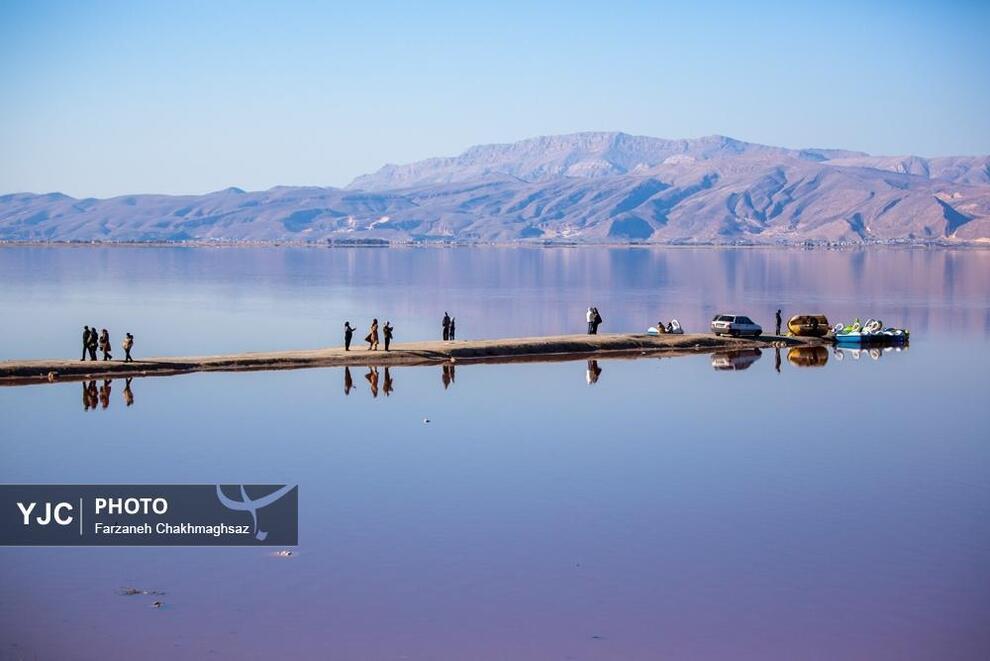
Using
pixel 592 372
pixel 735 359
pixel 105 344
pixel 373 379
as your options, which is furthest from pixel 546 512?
pixel 735 359

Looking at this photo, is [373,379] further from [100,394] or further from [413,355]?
[100,394]

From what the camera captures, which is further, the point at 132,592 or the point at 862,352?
the point at 862,352

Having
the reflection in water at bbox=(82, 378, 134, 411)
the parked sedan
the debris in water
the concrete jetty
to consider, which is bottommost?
the debris in water

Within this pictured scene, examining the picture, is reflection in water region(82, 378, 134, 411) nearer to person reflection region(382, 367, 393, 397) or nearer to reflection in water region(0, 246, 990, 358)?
person reflection region(382, 367, 393, 397)

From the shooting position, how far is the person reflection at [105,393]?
5056 cm

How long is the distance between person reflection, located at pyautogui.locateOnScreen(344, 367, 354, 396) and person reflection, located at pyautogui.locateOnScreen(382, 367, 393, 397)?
1400mm

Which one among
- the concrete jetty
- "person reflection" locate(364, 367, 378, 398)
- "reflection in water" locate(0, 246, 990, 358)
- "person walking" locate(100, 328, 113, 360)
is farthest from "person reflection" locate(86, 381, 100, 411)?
"reflection in water" locate(0, 246, 990, 358)

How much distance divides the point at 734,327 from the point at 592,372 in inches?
677

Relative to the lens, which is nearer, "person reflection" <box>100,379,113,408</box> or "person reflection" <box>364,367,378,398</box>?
"person reflection" <box>100,379,113,408</box>

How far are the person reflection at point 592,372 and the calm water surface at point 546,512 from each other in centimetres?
35

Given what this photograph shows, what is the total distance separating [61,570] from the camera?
93.8ft

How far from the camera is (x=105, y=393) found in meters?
52.9

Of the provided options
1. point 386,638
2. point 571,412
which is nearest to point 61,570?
point 386,638

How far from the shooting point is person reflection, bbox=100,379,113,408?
50562mm
